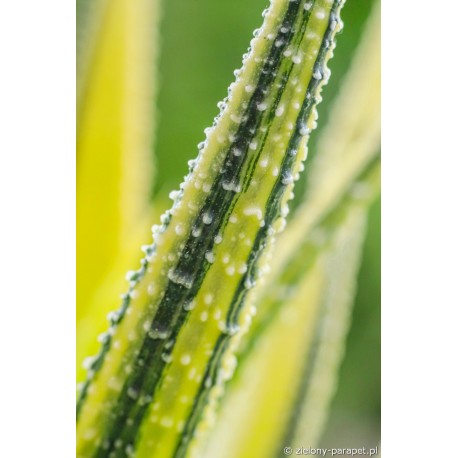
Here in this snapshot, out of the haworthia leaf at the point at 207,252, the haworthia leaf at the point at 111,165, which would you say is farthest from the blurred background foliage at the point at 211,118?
the haworthia leaf at the point at 207,252
